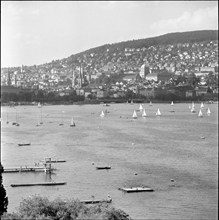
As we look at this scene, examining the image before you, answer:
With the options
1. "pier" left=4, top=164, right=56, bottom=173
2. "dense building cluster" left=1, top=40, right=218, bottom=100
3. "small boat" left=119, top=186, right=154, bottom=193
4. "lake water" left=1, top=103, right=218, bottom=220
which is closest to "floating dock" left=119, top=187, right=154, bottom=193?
"small boat" left=119, top=186, right=154, bottom=193

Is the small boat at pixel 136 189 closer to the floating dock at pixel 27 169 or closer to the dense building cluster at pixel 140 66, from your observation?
the floating dock at pixel 27 169

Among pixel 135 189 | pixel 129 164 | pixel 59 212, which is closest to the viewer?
pixel 59 212

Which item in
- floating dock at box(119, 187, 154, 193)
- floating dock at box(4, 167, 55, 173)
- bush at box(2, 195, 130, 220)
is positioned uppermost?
bush at box(2, 195, 130, 220)

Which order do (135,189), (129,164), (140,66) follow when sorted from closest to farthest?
(135,189), (129,164), (140,66)

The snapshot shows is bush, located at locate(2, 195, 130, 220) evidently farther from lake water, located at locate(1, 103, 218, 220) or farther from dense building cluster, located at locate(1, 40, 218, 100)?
dense building cluster, located at locate(1, 40, 218, 100)

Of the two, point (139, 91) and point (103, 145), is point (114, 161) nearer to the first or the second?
point (103, 145)

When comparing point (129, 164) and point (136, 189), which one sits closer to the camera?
point (136, 189)

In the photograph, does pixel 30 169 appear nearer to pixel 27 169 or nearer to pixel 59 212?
pixel 27 169

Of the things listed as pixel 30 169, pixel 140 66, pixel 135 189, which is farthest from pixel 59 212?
pixel 140 66

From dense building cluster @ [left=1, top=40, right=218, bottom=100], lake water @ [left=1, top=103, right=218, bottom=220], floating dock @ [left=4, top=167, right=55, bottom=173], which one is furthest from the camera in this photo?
dense building cluster @ [left=1, top=40, right=218, bottom=100]
